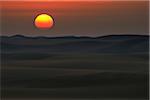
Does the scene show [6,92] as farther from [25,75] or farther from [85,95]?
[25,75]

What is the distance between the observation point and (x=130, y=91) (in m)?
17.1

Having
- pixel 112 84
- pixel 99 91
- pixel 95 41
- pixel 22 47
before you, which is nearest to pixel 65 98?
pixel 99 91

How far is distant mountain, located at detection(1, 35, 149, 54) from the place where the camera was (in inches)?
1878

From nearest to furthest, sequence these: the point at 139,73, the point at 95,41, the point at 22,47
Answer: the point at 139,73
the point at 22,47
the point at 95,41

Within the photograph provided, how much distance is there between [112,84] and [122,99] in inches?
170

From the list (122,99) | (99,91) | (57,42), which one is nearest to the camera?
(122,99)

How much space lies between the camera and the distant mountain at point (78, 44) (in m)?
47.7

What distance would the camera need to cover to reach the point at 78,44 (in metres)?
51.8

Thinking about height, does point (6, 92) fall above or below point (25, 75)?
below

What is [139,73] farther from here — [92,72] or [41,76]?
[41,76]

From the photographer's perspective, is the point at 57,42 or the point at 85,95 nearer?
the point at 85,95

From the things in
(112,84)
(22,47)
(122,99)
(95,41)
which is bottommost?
(122,99)

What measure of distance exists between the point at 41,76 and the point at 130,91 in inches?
216

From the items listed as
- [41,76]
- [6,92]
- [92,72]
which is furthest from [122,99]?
[92,72]
